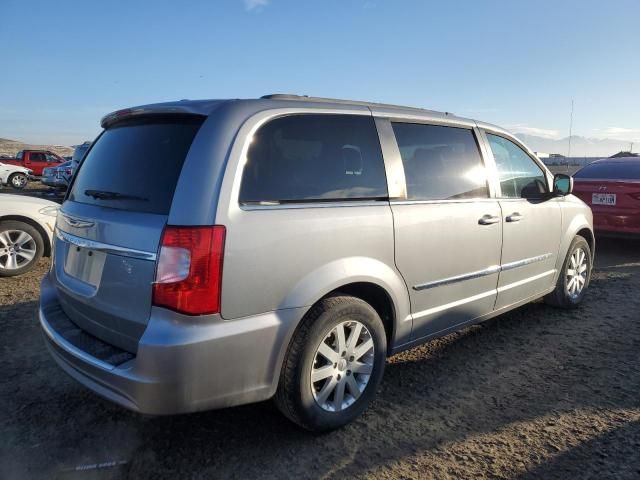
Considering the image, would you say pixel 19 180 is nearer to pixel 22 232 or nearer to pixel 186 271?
pixel 22 232

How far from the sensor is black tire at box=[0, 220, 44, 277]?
5.82 metres

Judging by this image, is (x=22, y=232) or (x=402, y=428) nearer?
(x=402, y=428)

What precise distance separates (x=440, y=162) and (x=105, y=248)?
2196mm

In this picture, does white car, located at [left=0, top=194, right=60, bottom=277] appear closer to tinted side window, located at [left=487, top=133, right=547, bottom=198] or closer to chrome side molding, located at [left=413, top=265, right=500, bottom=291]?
chrome side molding, located at [left=413, top=265, right=500, bottom=291]

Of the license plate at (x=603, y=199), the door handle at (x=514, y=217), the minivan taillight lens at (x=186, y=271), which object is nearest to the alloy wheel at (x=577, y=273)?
the door handle at (x=514, y=217)

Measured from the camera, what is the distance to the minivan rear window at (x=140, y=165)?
7.54 ft

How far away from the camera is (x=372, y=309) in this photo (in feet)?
9.04

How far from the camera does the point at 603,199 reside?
23.9 ft

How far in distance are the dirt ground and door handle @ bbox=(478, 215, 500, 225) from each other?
1063 mm

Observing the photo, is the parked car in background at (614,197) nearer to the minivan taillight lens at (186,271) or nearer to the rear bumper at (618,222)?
the rear bumper at (618,222)

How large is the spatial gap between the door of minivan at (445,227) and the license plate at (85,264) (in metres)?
1.61

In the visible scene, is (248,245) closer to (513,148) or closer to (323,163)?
(323,163)

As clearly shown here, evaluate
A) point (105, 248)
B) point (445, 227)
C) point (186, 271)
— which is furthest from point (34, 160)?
point (186, 271)

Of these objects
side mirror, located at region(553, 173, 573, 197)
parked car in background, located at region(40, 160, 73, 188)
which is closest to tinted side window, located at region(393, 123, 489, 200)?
side mirror, located at region(553, 173, 573, 197)
